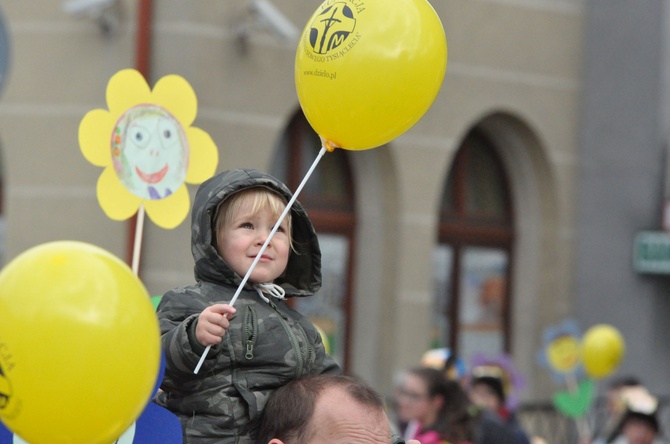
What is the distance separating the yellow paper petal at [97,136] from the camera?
419cm

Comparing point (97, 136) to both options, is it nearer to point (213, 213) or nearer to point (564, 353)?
point (213, 213)

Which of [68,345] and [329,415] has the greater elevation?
[68,345]

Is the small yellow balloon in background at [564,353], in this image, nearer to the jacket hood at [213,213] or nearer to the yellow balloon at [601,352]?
the yellow balloon at [601,352]

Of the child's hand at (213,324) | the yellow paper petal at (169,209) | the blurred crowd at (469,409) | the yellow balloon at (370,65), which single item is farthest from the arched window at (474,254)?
the child's hand at (213,324)

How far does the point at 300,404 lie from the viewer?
10.2 feet

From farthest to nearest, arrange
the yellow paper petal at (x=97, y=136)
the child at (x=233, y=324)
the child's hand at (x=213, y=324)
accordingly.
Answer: the yellow paper petal at (x=97, y=136) → the child at (x=233, y=324) → the child's hand at (x=213, y=324)

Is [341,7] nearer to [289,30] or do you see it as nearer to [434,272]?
[289,30]

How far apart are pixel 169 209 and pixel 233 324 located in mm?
1037

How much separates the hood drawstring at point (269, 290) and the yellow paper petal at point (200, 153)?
0.81 meters

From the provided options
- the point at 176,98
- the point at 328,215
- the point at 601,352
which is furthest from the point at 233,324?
the point at 601,352

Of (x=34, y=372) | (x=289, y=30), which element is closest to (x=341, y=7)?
(x=34, y=372)

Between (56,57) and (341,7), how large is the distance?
7.08 metres

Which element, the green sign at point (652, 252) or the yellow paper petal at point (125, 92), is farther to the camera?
the green sign at point (652, 252)

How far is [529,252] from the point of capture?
13.1m
